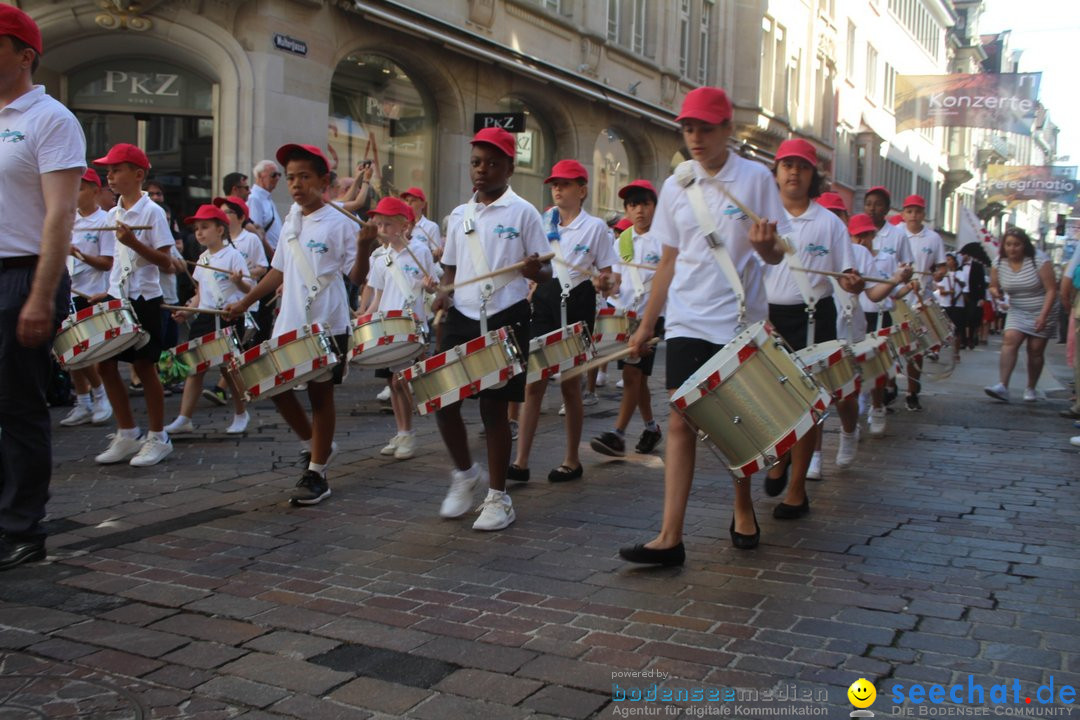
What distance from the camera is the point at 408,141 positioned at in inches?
810

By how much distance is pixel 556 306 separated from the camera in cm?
770

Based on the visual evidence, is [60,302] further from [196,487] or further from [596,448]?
[596,448]

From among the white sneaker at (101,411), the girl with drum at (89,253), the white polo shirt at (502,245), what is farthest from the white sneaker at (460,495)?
the white sneaker at (101,411)

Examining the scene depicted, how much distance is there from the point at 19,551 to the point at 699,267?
3.30 m

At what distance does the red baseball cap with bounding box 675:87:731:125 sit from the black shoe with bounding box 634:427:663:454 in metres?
3.61

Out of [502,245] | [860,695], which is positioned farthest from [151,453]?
[860,695]

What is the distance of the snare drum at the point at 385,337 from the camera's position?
Result: 6.88 m

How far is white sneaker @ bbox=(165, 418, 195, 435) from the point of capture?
8742 millimetres

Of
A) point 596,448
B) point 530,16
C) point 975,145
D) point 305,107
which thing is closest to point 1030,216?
point 975,145

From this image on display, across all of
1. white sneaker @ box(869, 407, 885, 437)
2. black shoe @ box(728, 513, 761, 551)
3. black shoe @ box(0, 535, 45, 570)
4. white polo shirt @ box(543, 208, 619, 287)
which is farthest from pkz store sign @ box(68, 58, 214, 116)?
black shoe @ box(728, 513, 761, 551)

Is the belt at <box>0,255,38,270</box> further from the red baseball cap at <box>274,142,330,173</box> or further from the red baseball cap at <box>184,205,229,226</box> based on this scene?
the red baseball cap at <box>184,205,229,226</box>

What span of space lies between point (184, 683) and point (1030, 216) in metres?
120

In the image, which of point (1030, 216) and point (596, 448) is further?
point (1030, 216)

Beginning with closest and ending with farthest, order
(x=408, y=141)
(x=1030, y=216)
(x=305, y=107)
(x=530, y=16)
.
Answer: (x=305, y=107), (x=408, y=141), (x=530, y=16), (x=1030, y=216)
